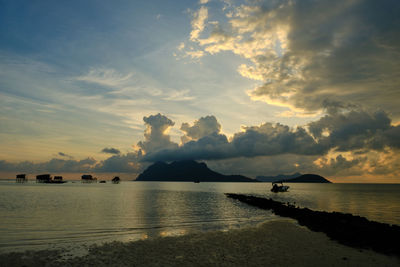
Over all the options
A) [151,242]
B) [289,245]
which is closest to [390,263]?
[289,245]

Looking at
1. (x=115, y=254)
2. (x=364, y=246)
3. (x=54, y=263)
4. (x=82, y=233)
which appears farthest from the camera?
(x=82, y=233)

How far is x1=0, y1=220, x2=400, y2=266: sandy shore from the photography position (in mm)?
17269

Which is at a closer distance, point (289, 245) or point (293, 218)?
point (289, 245)

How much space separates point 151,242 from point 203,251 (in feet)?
18.1

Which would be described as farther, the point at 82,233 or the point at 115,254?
the point at 82,233

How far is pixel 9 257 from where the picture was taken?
17750 millimetres

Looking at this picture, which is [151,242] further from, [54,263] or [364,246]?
[364,246]

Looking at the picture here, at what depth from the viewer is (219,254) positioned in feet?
63.7

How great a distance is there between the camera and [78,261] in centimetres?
1727

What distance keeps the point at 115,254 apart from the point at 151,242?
4.52m

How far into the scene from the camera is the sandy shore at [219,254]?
17.3 metres

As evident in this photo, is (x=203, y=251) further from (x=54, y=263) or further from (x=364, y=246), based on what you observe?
(x=364, y=246)

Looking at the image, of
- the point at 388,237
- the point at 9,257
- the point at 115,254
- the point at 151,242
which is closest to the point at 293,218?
the point at 388,237

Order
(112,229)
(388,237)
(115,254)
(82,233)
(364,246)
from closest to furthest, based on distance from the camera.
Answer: (115,254) → (364,246) → (388,237) → (82,233) → (112,229)
